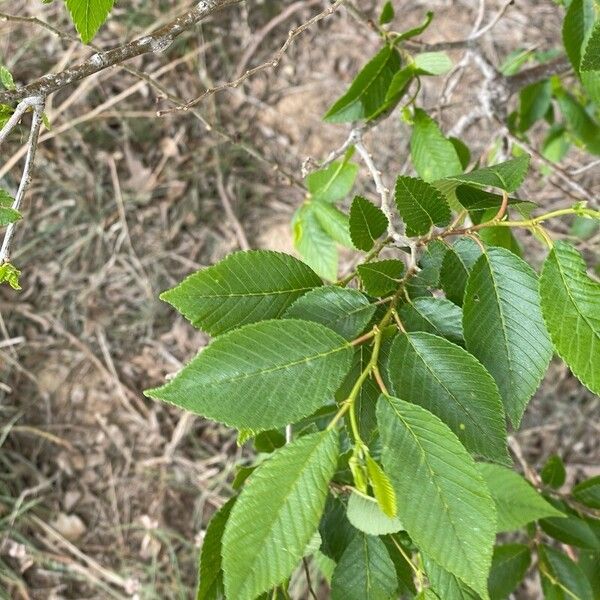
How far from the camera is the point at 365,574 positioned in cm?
86

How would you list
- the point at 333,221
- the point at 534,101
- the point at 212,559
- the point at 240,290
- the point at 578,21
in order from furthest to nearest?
the point at 534,101
the point at 333,221
the point at 578,21
the point at 212,559
the point at 240,290

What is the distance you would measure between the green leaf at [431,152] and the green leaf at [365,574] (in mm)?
636

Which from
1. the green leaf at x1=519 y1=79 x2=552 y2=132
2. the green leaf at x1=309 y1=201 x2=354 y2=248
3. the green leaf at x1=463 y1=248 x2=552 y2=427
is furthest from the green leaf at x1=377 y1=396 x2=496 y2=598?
the green leaf at x1=519 y1=79 x2=552 y2=132

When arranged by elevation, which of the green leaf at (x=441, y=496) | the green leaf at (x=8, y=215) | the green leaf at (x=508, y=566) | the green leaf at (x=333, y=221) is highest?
the green leaf at (x=8, y=215)

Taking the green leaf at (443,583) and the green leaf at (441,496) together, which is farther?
the green leaf at (443,583)

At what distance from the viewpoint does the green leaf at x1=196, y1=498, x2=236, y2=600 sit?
850mm

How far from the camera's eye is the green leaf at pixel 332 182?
1338 millimetres

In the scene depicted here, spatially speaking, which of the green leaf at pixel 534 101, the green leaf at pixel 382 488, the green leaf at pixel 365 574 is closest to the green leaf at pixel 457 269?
the green leaf at pixel 382 488

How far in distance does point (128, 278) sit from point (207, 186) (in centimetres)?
45

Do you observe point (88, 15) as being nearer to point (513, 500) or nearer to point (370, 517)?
point (370, 517)

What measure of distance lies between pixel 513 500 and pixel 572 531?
0.63 feet

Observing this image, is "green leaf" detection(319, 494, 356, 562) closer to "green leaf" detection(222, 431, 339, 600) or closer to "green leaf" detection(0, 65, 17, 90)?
"green leaf" detection(222, 431, 339, 600)

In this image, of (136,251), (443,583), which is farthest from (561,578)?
(136,251)

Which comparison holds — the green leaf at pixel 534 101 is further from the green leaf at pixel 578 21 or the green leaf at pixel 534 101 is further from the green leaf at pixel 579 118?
the green leaf at pixel 578 21
